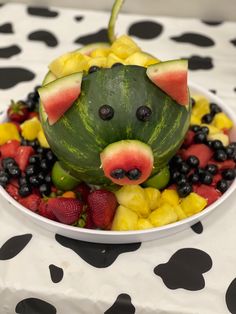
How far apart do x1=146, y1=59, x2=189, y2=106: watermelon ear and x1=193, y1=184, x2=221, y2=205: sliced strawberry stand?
234mm

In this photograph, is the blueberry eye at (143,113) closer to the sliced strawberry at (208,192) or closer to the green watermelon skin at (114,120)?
the green watermelon skin at (114,120)

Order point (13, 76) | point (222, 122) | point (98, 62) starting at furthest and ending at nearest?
point (13, 76)
point (222, 122)
point (98, 62)

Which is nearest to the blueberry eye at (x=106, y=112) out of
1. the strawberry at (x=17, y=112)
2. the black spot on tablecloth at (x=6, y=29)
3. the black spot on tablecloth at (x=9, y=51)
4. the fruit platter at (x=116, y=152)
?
the fruit platter at (x=116, y=152)

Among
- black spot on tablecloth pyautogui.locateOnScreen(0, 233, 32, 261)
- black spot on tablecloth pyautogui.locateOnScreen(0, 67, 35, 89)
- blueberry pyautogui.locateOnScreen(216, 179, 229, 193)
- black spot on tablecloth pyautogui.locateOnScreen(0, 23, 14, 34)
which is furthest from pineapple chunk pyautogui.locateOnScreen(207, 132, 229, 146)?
black spot on tablecloth pyautogui.locateOnScreen(0, 23, 14, 34)

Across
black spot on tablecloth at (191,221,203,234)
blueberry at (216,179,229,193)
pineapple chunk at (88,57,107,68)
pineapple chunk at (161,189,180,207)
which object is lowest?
black spot on tablecloth at (191,221,203,234)

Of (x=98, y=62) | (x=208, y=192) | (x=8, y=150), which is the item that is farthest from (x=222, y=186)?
(x=8, y=150)

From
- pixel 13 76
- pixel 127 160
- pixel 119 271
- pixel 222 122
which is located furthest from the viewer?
pixel 13 76

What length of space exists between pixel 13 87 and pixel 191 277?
0.74 meters

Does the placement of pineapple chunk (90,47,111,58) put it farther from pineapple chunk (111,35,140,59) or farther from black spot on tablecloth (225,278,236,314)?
black spot on tablecloth (225,278,236,314)

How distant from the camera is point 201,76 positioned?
1.36 metres

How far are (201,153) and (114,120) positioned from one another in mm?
281

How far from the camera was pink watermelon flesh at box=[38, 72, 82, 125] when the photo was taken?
0.79m

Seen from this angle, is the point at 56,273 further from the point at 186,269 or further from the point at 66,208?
the point at 186,269

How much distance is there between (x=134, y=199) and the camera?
890 mm
